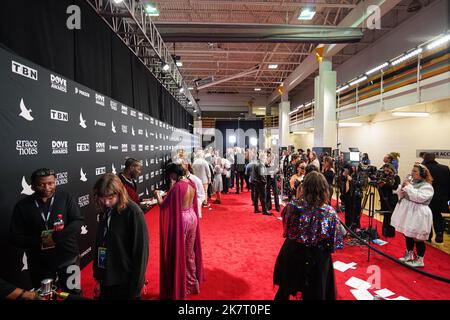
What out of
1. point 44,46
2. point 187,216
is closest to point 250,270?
point 187,216

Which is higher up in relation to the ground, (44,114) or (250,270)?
(44,114)

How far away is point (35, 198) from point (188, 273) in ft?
5.76

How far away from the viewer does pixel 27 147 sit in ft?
8.43

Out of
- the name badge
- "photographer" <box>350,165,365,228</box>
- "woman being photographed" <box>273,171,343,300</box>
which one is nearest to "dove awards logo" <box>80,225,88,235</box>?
the name badge

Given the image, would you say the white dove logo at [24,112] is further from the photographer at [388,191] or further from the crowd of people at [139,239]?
the photographer at [388,191]

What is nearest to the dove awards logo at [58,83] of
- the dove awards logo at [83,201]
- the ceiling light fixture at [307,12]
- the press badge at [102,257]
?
the dove awards logo at [83,201]

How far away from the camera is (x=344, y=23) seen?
812 cm

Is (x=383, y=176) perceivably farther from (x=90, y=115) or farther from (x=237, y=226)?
(x=90, y=115)

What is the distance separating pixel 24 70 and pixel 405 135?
35.1ft

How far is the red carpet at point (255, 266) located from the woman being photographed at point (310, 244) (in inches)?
37.3

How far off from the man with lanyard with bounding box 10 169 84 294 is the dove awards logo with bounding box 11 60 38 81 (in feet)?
3.76

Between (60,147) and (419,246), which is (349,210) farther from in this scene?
(60,147)

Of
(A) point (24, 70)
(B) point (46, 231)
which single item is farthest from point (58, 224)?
(A) point (24, 70)

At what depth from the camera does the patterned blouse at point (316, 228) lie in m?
2.02
